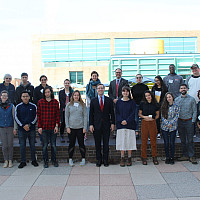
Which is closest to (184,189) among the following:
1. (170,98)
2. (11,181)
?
(170,98)

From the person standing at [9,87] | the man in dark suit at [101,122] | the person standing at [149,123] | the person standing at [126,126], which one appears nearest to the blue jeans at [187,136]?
the person standing at [149,123]

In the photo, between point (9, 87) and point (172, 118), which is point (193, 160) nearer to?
point (172, 118)

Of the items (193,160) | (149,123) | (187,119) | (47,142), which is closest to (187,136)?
(187,119)

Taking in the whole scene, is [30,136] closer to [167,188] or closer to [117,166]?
[117,166]

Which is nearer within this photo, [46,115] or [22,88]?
[46,115]

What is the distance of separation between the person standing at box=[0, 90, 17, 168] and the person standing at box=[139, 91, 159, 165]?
3.26 meters

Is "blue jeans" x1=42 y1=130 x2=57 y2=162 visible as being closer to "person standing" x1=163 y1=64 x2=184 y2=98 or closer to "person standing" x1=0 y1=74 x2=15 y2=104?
"person standing" x1=0 y1=74 x2=15 y2=104

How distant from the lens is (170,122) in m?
5.62

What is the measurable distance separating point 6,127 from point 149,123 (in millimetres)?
3612

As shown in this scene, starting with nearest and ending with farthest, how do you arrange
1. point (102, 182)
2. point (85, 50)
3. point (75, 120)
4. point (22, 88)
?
point (102, 182), point (75, 120), point (22, 88), point (85, 50)

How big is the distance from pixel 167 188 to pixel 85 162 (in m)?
2.38

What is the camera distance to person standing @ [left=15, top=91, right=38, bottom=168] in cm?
567

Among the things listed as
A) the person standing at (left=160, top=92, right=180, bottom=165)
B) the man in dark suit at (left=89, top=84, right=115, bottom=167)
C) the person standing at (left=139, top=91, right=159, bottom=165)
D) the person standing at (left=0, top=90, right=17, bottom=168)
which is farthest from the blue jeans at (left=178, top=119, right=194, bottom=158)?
the person standing at (left=0, top=90, right=17, bottom=168)

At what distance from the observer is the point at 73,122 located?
Result: 566 centimetres
